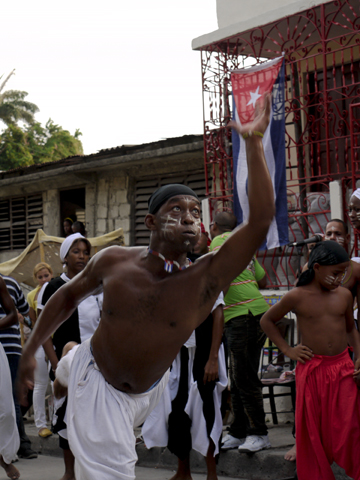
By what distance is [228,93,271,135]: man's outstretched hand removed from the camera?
8.47 feet

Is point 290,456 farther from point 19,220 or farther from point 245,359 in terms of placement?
point 19,220

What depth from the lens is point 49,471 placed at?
6176 mm

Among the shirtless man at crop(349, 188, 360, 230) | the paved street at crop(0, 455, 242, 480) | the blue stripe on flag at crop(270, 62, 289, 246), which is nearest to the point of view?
the shirtless man at crop(349, 188, 360, 230)

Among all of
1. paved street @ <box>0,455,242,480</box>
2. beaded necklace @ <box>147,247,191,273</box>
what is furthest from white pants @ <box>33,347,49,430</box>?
beaded necklace @ <box>147,247,191,273</box>

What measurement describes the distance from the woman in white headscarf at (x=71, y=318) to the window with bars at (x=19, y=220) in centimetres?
850

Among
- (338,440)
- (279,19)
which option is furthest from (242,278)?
(279,19)

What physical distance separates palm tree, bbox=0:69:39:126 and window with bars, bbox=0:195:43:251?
28371mm

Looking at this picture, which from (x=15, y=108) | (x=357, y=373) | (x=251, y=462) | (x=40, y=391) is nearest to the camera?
(x=357, y=373)

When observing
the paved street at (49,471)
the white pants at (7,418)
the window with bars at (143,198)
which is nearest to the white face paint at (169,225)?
the paved street at (49,471)

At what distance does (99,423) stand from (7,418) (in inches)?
124

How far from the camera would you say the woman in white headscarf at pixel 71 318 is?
5.40m

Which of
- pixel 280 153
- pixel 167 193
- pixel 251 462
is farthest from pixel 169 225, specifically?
pixel 280 153

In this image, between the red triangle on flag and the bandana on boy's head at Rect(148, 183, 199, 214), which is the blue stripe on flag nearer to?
the red triangle on flag

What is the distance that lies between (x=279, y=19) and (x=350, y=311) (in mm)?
5128
